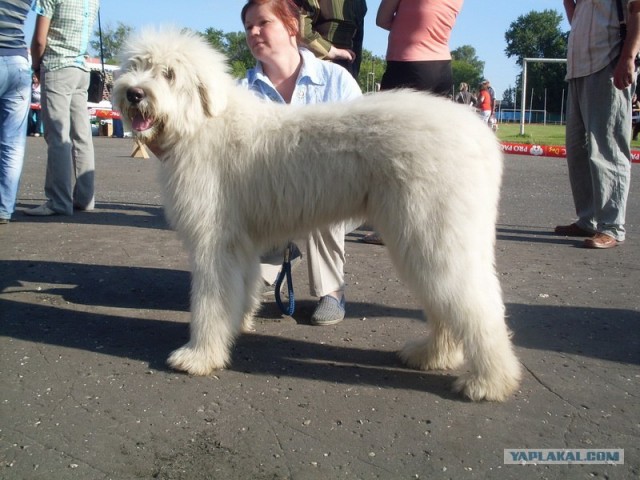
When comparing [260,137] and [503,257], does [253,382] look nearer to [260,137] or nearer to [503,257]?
[260,137]

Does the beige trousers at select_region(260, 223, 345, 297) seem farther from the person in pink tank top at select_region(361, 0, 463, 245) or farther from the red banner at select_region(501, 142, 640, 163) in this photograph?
the red banner at select_region(501, 142, 640, 163)

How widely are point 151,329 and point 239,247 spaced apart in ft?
3.47

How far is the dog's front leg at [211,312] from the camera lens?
127 inches

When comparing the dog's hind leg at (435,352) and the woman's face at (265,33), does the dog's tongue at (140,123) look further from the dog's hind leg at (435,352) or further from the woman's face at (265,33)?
the dog's hind leg at (435,352)

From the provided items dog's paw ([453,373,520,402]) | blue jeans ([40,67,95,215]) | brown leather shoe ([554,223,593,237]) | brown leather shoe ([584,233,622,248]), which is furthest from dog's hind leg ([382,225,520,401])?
blue jeans ([40,67,95,215])

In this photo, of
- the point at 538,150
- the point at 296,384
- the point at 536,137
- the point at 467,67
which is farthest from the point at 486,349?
the point at 467,67

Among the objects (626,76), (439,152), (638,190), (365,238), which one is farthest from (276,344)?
(638,190)

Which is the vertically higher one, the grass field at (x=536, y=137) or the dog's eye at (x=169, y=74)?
the dog's eye at (x=169, y=74)

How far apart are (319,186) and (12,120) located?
Result: 4.70 m

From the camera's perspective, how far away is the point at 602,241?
5914mm

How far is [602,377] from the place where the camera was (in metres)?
3.25

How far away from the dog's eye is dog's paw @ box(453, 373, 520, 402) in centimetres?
217

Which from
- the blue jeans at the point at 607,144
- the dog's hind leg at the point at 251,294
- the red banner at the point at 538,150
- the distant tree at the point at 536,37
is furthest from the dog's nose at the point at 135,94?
the distant tree at the point at 536,37

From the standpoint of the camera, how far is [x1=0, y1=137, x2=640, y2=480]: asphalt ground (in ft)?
8.07
